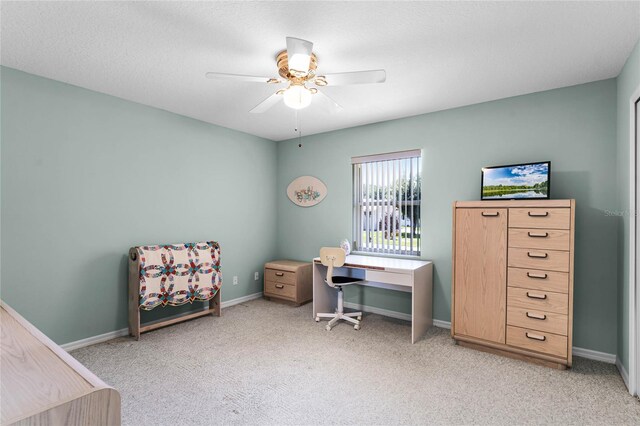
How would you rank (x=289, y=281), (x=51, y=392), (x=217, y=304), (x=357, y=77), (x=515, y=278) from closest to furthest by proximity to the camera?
(x=51, y=392)
(x=357, y=77)
(x=515, y=278)
(x=217, y=304)
(x=289, y=281)

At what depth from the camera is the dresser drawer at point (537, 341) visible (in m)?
2.53

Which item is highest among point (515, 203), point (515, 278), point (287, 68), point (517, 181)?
point (287, 68)

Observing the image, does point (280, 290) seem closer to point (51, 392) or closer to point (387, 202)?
point (387, 202)

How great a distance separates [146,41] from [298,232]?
319 cm

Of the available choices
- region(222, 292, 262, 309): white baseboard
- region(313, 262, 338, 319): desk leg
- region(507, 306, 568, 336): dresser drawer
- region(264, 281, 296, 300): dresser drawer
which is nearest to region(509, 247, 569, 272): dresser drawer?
region(507, 306, 568, 336): dresser drawer

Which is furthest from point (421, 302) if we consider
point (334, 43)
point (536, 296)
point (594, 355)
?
point (334, 43)

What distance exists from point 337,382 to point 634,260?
2.30m

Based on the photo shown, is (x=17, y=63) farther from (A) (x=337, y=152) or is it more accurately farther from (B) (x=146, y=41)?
(A) (x=337, y=152)

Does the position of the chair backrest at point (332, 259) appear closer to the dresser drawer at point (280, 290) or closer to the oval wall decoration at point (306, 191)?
the dresser drawer at point (280, 290)

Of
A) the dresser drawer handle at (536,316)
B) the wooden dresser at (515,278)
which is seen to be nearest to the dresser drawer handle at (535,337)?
the wooden dresser at (515,278)

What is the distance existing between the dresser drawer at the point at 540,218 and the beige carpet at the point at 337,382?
1.17m

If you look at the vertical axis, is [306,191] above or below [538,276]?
above

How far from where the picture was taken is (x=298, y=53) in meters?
1.83

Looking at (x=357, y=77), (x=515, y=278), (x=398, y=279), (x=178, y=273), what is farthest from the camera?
(x=178, y=273)
